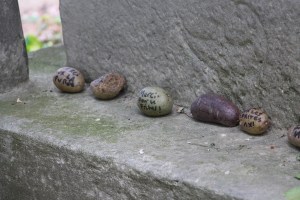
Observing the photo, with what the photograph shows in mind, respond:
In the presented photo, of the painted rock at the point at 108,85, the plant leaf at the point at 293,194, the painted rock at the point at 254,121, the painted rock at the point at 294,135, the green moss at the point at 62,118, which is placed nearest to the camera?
Result: the plant leaf at the point at 293,194

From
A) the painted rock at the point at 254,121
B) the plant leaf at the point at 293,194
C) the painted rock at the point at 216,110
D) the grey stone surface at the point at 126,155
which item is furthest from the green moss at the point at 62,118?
the plant leaf at the point at 293,194

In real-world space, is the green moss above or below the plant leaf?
below

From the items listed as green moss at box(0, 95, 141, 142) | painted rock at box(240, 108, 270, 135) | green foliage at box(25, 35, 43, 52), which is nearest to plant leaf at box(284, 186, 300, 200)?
painted rock at box(240, 108, 270, 135)

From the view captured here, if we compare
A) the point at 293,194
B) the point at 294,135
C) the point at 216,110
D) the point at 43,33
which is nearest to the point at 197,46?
the point at 216,110

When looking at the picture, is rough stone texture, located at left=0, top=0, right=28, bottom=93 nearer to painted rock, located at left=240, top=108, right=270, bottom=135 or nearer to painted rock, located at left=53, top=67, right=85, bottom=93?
painted rock, located at left=53, top=67, right=85, bottom=93

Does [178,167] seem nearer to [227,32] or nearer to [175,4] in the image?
[227,32]

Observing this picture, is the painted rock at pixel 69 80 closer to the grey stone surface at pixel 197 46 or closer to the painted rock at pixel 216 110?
the grey stone surface at pixel 197 46

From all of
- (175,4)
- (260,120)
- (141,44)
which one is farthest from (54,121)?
(260,120)
